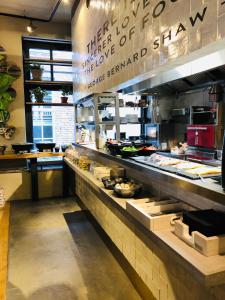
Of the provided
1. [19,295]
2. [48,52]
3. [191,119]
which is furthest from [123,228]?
[48,52]

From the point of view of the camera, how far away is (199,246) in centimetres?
123

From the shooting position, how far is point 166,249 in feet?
4.49

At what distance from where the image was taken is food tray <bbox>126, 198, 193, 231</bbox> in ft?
5.06

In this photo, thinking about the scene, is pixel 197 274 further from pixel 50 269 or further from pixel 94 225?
pixel 94 225

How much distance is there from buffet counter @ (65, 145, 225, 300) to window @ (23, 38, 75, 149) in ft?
9.72

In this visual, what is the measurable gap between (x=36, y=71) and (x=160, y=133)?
277 cm

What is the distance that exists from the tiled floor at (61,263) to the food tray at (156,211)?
3.05 feet

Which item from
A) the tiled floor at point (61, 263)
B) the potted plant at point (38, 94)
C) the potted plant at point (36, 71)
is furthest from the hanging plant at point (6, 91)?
the tiled floor at point (61, 263)

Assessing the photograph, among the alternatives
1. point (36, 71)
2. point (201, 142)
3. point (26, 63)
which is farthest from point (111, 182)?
point (26, 63)

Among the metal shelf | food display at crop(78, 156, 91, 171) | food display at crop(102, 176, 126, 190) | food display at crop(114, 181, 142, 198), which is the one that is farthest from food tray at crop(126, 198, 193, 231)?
the metal shelf

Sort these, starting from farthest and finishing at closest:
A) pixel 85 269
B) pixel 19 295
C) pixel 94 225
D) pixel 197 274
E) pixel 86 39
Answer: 1. pixel 86 39
2. pixel 94 225
3. pixel 85 269
4. pixel 19 295
5. pixel 197 274

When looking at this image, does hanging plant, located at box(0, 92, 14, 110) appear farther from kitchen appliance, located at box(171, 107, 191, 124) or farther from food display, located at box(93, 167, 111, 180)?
kitchen appliance, located at box(171, 107, 191, 124)

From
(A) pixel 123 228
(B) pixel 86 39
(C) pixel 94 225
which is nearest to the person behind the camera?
(A) pixel 123 228

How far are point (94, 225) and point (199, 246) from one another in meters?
2.70
